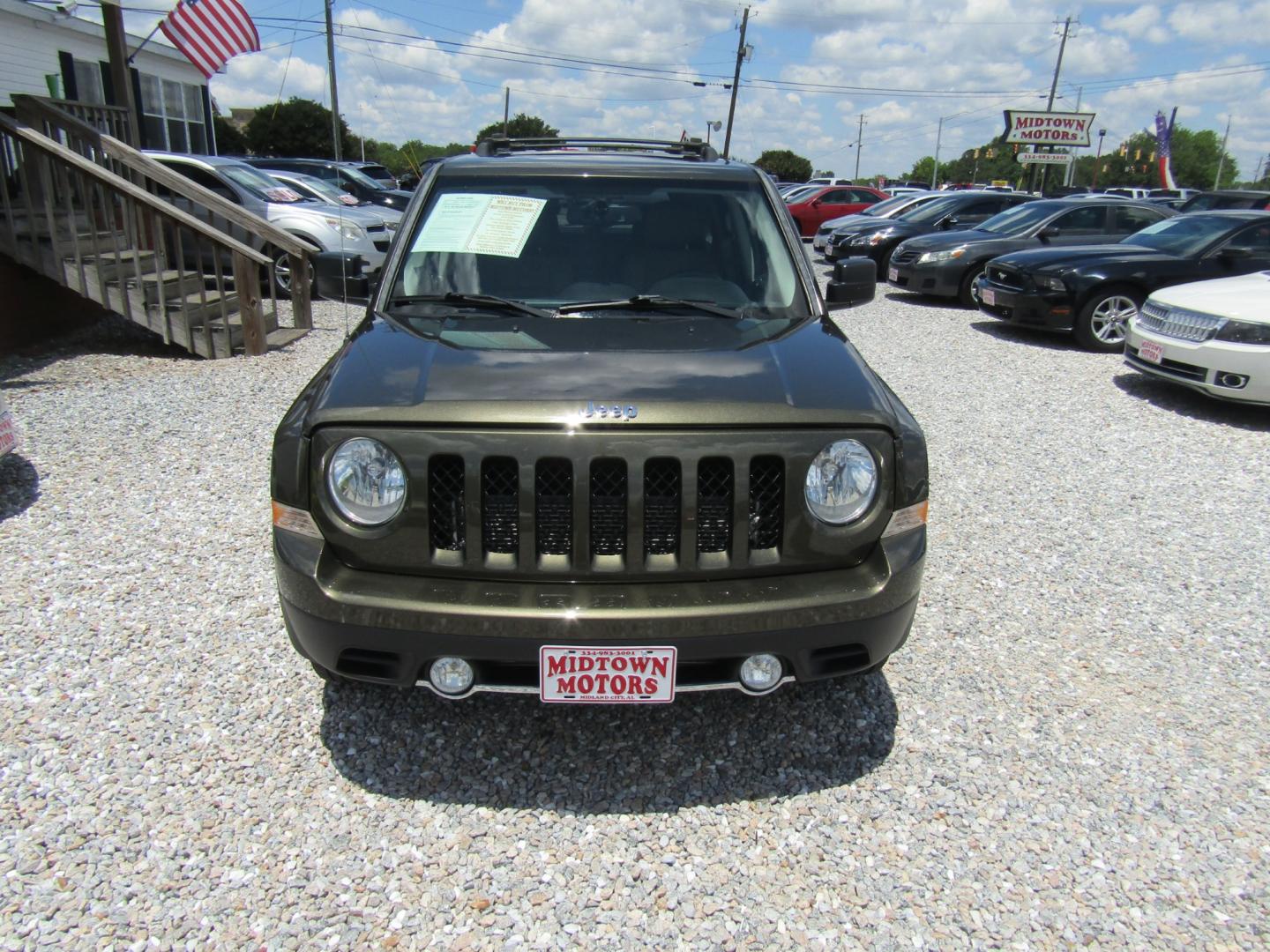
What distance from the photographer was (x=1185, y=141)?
119 metres

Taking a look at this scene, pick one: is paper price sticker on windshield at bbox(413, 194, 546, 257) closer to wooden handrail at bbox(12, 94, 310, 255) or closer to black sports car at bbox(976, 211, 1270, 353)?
wooden handrail at bbox(12, 94, 310, 255)

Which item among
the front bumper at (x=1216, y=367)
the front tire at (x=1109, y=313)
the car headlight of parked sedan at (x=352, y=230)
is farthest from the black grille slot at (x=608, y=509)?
the car headlight of parked sedan at (x=352, y=230)

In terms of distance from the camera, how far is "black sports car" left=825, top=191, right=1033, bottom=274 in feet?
51.9

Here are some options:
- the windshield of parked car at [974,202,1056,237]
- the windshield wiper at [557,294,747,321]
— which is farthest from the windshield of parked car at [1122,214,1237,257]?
the windshield wiper at [557,294,747,321]

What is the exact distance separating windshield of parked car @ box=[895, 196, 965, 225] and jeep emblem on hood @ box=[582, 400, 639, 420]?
50.8 ft

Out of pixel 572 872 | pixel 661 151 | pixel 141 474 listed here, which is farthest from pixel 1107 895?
pixel 141 474

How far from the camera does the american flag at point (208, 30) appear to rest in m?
11.8

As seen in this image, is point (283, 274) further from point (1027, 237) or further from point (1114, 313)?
point (1027, 237)

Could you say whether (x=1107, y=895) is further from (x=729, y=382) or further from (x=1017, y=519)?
(x=1017, y=519)

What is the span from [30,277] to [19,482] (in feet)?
15.0

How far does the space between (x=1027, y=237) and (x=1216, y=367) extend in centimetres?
643

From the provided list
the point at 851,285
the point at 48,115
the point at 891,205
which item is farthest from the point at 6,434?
the point at 891,205

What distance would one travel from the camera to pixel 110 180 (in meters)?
7.86

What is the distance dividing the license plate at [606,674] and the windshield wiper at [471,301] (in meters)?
1.34
